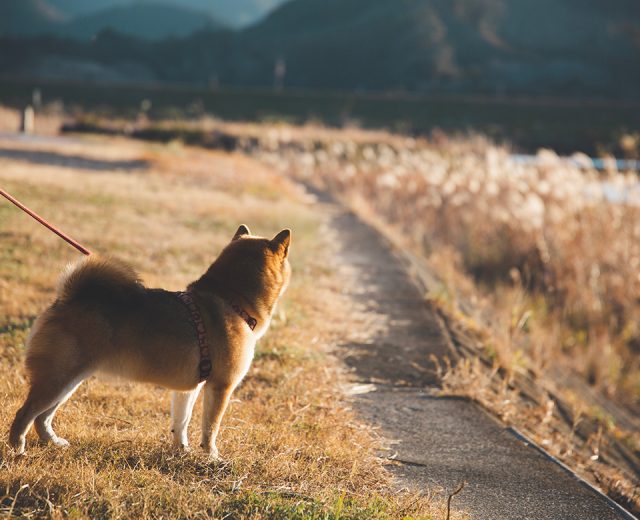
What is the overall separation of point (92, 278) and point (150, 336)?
0.40 m

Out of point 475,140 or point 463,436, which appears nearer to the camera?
point 463,436

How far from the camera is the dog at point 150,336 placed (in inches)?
135

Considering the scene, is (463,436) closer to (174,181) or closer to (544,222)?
(544,222)

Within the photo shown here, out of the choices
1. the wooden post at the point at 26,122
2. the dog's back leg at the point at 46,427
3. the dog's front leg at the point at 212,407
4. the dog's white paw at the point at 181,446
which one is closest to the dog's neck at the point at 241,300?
the dog's front leg at the point at 212,407

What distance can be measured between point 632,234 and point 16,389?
30.5 ft

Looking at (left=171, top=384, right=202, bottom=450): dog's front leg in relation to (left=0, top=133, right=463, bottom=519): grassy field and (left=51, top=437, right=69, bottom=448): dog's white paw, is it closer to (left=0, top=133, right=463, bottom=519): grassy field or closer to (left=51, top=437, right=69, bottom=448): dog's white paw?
(left=0, top=133, right=463, bottom=519): grassy field

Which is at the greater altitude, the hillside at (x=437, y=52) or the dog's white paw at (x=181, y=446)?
the hillside at (x=437, y=52)

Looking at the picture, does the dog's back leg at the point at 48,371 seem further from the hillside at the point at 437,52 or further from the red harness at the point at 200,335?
the hillside at the point at 437,52

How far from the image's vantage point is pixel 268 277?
4.12 metres

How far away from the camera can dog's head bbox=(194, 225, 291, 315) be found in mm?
4043

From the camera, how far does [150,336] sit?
3600mm

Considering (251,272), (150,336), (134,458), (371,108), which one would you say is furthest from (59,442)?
(371,108)

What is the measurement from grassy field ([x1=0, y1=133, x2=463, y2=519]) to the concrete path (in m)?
0.26

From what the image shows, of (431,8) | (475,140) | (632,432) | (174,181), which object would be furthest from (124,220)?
(431,8)
